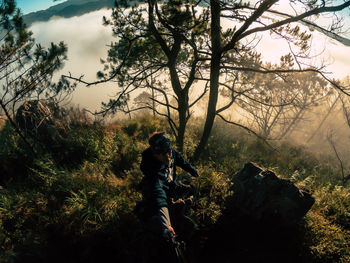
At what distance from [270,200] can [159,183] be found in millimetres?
3045

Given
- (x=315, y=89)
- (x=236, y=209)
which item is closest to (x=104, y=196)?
(x=236, y=209)

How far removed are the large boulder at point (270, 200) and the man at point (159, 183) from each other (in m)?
1.93

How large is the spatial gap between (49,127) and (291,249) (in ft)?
28.7

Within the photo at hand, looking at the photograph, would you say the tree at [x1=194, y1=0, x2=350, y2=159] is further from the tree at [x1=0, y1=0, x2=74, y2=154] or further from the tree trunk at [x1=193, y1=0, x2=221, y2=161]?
the tree at [x1=0, y1=0, x2=74, y2=154]

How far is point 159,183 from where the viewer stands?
244 cm

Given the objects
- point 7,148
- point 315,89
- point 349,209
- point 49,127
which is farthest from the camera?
point 315,89

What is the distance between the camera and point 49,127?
7422 mm

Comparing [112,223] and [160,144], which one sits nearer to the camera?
[160,144]

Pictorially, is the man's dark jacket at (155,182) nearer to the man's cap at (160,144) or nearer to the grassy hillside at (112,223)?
the man's cap at (160,144)

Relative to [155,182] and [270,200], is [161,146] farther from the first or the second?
[270,200]

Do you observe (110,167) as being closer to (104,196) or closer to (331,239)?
(104,196)

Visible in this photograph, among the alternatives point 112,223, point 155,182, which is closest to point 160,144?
point 155,182

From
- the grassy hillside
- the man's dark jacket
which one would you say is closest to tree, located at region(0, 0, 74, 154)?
the grassy hillside

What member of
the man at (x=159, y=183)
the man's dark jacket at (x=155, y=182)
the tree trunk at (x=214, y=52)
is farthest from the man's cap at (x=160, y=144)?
the tree trunk at (x=214, y=52)
